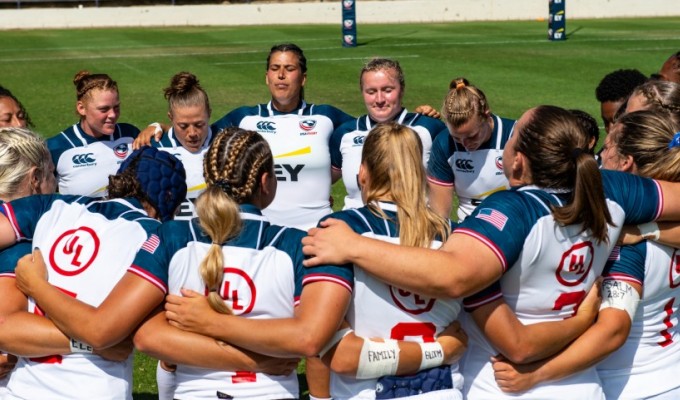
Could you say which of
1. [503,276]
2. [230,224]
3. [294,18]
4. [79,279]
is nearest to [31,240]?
[79,279]

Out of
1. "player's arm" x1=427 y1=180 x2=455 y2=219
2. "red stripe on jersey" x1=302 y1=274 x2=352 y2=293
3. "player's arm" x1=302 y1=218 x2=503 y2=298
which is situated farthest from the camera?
"player's arm" x1=427 y1=180 x2=455 y2=219

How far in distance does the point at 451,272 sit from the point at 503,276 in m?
0.36

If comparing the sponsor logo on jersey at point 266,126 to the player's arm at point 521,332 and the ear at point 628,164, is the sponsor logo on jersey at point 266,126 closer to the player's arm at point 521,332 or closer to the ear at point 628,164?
the ear at point 628,164

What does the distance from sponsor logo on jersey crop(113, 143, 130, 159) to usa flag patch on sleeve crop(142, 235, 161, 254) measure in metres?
3.45

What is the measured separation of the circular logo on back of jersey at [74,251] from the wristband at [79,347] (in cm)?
27

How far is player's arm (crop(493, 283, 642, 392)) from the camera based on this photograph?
11.5 ft

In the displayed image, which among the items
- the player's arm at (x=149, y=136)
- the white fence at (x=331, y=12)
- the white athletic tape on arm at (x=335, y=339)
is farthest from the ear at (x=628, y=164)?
the white fence at (x=331, y=12)

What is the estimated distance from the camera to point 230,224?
3.45m

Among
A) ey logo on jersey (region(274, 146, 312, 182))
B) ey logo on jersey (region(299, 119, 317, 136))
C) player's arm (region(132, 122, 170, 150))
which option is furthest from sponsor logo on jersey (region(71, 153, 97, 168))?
ey logo on jersey (region(299, 119, 317, 136))

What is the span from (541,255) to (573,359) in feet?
1.49

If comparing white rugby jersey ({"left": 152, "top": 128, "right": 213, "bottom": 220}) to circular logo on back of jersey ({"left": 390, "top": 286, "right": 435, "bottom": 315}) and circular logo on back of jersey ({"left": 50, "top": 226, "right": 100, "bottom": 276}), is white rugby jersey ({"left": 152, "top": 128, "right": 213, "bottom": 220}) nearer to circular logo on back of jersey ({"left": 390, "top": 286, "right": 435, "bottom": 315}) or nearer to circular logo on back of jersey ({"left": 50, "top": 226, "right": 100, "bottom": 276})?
circular logo on back of jersey ({"left": 50, "top": 226, "right": 100, "bottom": 276})

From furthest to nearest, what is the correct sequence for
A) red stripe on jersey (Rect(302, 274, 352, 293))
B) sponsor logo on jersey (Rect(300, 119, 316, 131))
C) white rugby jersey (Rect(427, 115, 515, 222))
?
sponsor logo on jersey (Rect(300, 119, 316, 131))
white rugby jersey (Rect(427, 115, 515, 222))
red stripe on jersey (Rect(302, 274, 352, 293))

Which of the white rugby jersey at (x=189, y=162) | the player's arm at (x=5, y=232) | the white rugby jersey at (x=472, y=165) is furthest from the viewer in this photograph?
the white rugby jersey at (x=189, y=162)

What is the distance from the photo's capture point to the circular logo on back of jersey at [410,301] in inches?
134
